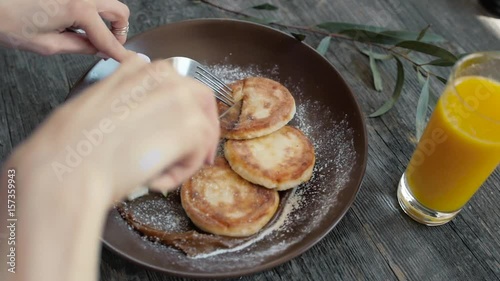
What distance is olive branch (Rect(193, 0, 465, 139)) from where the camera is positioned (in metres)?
1.36

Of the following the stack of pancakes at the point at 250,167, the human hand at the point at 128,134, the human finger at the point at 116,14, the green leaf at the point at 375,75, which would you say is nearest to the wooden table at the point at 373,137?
the green leaf at the point at 375,75

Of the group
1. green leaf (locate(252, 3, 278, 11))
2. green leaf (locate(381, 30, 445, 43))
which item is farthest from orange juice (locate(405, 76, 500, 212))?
green leaf (locate(252, 3, 278, 11))

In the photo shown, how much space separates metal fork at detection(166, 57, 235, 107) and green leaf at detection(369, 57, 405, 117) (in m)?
0.39

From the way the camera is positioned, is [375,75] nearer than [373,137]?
No

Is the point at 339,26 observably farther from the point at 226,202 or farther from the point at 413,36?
the point at 226,202

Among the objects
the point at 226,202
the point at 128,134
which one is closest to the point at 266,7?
the point at 226,202

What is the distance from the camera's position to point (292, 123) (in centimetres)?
130

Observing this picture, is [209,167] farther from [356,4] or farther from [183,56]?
[356,4]

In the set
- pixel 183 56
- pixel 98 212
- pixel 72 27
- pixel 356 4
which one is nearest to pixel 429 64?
pixel 356 4

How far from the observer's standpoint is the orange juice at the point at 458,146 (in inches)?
39.2

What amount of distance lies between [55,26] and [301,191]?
66cm

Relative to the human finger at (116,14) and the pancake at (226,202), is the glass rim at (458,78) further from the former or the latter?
the human finger at (116,14)

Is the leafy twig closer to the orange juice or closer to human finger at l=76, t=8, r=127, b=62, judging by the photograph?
the orange juice

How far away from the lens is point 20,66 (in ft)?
4.65
